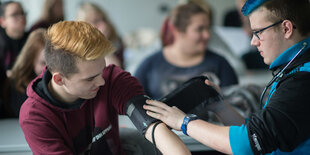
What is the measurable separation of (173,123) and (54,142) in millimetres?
411

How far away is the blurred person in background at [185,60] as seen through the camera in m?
2.29

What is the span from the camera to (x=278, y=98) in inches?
40.0

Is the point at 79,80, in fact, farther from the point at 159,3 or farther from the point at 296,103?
the point at 159,3

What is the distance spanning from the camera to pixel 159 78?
2379 mm

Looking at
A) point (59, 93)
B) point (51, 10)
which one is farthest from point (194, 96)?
point (51, 10)

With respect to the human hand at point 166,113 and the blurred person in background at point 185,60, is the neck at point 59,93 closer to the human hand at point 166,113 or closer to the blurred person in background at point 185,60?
the human hand at point 166,113

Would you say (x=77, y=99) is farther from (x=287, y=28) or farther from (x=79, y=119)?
(x=287, y=28)

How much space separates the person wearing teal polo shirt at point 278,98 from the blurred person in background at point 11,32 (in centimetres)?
129

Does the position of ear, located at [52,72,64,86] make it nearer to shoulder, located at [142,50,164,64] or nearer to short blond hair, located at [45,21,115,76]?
short blond hair, located at [45,21,115,76]

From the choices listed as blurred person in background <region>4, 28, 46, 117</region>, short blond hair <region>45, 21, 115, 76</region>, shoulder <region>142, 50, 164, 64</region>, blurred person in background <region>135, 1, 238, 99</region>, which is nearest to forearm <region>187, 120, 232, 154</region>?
short blond hair <region>45, 21, 115, 76</region>

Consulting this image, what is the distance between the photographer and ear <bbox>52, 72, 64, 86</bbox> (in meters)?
1.18

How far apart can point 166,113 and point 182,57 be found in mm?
1266

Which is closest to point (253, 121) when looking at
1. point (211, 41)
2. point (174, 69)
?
point (174, 69)

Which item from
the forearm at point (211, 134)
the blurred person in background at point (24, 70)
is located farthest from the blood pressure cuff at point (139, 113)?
the blurred person in background at point (24, 70)
